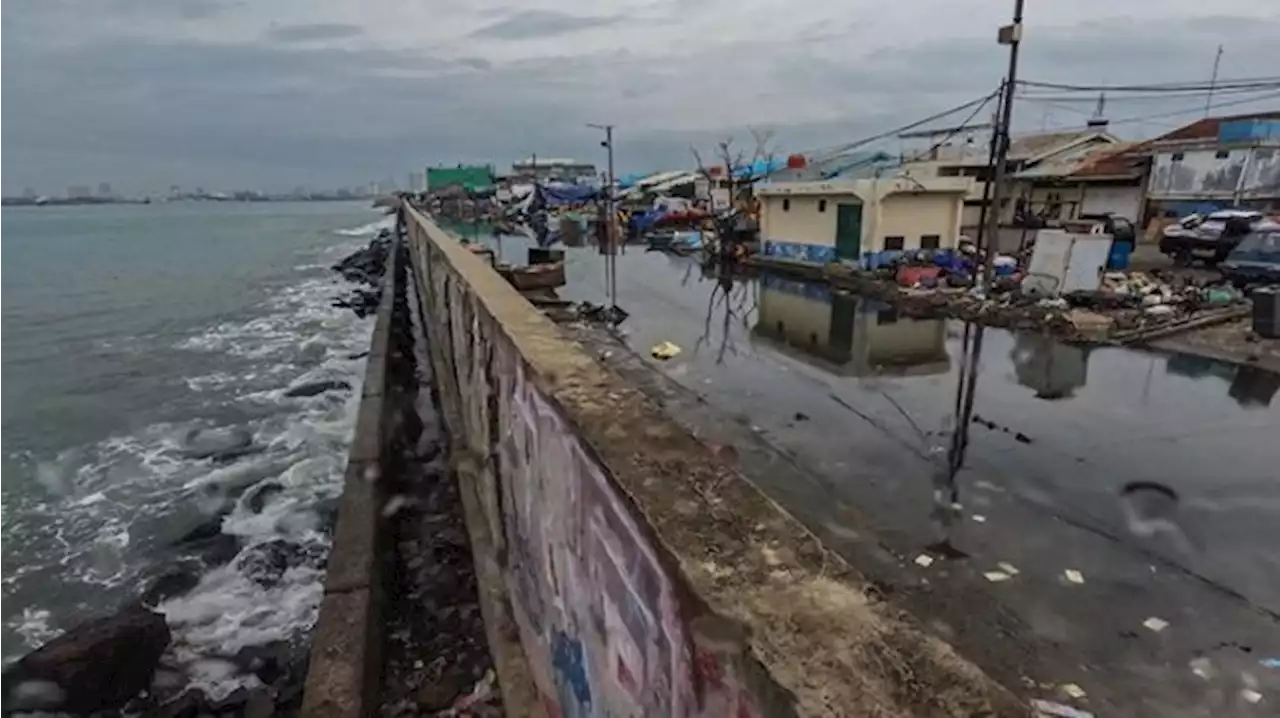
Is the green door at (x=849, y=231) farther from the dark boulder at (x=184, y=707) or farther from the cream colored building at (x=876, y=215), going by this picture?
the dark boulder at (x=184, y=707)

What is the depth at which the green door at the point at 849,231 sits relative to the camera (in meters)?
22.4

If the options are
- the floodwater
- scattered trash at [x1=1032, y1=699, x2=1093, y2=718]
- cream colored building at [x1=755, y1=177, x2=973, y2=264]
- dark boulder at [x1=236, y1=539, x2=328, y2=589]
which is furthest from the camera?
cream colored building at [x1=755, y1=177, x2=973, y2=264]

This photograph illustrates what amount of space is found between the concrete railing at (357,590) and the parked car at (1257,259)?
1916 centimetres

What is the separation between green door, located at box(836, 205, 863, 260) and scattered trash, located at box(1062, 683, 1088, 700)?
A: 62.4 feet

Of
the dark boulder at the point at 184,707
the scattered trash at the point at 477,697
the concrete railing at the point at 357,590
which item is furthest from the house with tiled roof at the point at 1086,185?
the dark boulder at the point at 184,707

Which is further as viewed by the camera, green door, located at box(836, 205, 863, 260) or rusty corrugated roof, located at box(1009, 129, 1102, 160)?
rusty corrugated roof, located at box(1009, 129, 1102, 160)

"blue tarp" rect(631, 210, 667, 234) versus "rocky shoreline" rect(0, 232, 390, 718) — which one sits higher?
"blue tarp" rect(631, 210, 667, 234)

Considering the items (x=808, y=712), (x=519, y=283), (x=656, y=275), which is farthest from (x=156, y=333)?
(x=808, y=712)

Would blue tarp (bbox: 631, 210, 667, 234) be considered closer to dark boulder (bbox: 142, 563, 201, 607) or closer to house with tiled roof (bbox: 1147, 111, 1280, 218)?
house with tiled roof (bbox: 1147, 111, 1280, 218)

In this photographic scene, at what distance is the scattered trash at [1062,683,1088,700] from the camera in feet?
14.3

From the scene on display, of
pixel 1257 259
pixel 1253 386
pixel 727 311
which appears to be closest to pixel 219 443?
pixel 727 311

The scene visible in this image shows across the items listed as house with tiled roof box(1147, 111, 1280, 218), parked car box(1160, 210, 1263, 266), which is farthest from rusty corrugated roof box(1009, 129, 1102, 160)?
parked car box(1160, 210, 1263, 266)

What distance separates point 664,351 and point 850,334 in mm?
4276

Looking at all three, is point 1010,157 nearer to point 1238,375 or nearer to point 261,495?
point 1238,375
